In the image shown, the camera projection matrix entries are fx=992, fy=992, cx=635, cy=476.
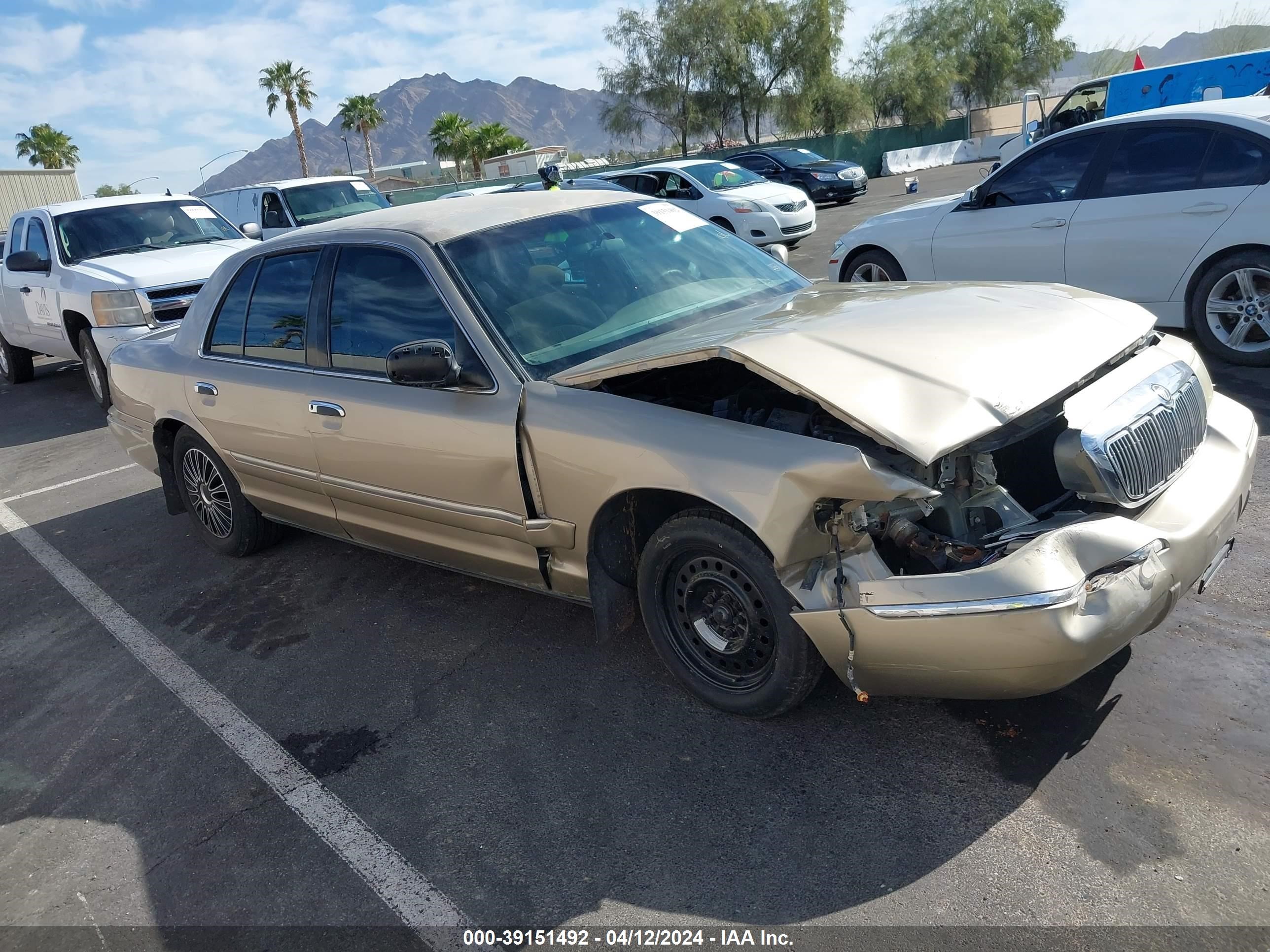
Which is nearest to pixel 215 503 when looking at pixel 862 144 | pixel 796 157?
pixel 796 157

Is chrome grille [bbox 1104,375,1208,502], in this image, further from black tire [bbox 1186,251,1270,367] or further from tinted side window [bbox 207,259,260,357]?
tinted side window [bbox 207,259,260,357]

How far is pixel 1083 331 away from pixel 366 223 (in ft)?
9.93

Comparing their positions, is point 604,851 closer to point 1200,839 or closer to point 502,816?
point 502,816

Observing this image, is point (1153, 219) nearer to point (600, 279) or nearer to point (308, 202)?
point (600, 279)

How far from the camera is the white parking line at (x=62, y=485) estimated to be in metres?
7.52

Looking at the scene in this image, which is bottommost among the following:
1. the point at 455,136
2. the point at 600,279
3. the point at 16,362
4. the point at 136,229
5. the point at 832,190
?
the point at 16,362

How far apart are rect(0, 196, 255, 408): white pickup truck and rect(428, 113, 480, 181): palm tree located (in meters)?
45.6

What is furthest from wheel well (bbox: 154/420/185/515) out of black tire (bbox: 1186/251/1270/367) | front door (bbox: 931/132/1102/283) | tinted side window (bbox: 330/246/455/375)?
black tire (bbox: 1186/251/1270/367)

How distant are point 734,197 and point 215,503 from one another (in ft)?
39.9

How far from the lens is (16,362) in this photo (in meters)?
12.2

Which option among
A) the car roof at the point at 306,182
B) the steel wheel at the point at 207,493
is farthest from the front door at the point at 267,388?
the car roof at the point at 306,182

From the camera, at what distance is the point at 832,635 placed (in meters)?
2.87

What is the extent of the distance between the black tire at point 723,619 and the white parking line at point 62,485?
6.12 meters

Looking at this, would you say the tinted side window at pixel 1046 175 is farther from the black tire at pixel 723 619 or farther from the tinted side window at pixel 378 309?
the black tire at pixel 723 619
